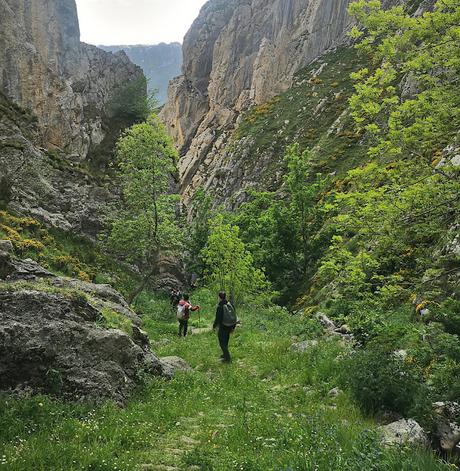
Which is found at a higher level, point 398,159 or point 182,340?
point 398,159

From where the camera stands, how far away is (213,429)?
6883 mm

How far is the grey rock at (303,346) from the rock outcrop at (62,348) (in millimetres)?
4610

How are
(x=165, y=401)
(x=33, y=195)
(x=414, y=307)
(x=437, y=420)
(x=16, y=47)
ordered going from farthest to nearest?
1. (x=16, y=47)
2. (x=33, y=195)
3. (x=414, y=307)
4. (x=165, y=401)
5. (x=437, y=420)

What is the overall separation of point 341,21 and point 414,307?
76.4m

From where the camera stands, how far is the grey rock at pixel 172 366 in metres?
10.1

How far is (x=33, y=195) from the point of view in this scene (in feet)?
86.8

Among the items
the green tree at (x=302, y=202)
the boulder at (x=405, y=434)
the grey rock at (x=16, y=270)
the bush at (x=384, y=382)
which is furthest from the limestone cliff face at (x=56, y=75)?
the boulder at (x=405, y=434)

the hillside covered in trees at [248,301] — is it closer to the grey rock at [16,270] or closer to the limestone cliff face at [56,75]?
the grey rock at [16,270]

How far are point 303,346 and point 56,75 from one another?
35.8 m

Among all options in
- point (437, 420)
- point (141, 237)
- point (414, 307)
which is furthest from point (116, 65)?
point (437, 420)

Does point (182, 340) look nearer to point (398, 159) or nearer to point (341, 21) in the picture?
point (398, 159)

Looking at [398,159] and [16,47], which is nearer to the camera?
[398,159]

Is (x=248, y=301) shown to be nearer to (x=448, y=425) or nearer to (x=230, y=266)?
(x=230, y=266)

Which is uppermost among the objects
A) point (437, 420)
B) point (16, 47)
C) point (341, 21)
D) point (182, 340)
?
point (341, 21)
